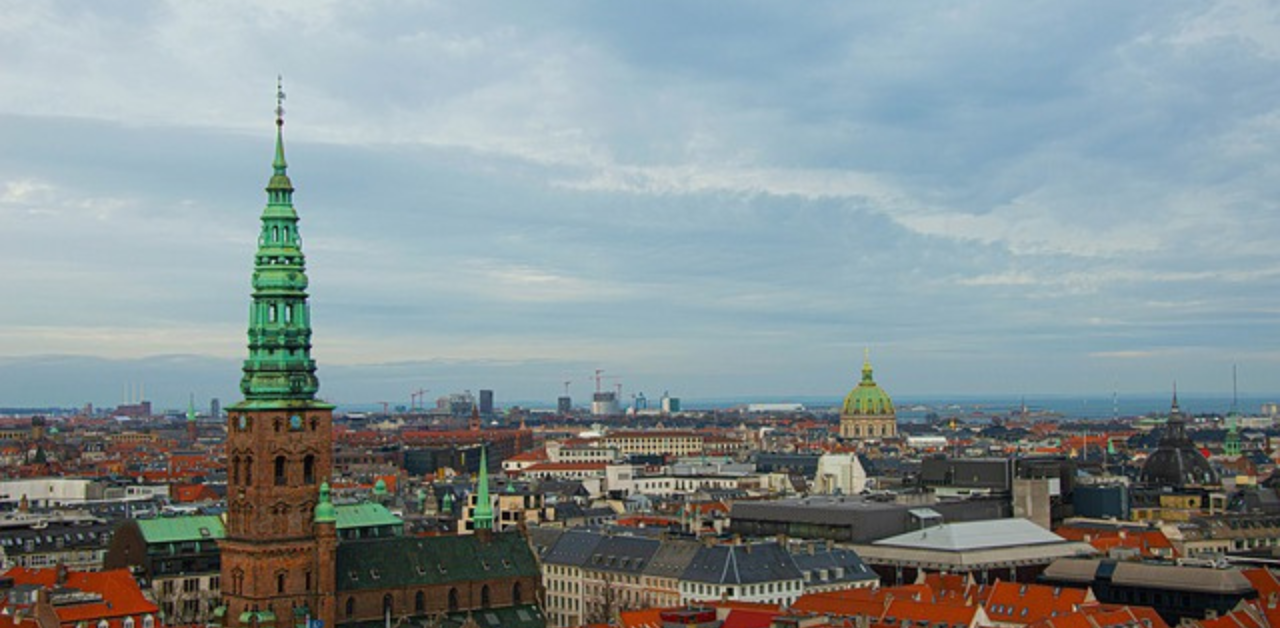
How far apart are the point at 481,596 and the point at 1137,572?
4913cm

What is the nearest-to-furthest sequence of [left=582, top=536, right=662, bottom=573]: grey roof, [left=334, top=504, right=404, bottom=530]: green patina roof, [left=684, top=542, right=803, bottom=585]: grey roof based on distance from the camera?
[left=684, top=542, right=803, bottom=585]: grey roof
[left=334, top=504, right=404, bottom=530]: green patina roof
[left=582, top=536, right=662, bottom=573]: grey roof

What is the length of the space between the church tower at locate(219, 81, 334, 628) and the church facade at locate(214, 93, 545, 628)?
0.06 m

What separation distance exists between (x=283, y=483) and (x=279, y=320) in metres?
9.93

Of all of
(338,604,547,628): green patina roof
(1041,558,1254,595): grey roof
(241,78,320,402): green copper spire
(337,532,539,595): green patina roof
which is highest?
(241,78,320,402): green copper spire

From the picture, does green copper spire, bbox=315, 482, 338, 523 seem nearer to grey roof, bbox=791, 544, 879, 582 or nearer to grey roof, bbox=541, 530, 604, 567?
grey roof, bbox=541, 530, 604, 567

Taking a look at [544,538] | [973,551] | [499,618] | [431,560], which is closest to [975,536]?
[973,551]

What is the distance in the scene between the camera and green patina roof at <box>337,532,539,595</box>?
10381cm

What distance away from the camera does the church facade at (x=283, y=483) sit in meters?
97.8

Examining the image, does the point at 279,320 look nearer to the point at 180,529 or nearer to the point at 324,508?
the point at 324,508

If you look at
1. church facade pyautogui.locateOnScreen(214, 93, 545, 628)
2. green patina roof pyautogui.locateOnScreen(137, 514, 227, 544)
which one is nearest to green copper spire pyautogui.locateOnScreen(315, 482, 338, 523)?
church facade pyautogui.locateOnScreen(214, 93, 545, 628)

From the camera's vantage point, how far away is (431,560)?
10781cm

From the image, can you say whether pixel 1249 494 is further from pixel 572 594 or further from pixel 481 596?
pixel 481 596

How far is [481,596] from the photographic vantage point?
109312mm

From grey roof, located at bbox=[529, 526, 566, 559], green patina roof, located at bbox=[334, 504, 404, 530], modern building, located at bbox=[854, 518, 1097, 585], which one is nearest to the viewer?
green patina roof, located at bbox=[334, 504, 404, 530]
